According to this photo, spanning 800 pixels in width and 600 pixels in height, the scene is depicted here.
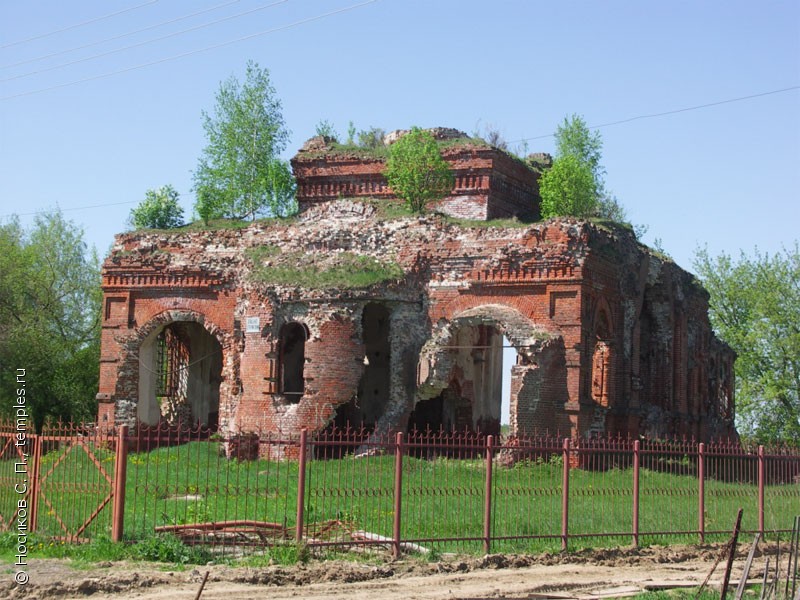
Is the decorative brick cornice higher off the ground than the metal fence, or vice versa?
the decorative brick cornice

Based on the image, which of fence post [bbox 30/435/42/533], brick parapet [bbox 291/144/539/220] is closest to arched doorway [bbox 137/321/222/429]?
brick parapet [bbox 291/144/539/220]

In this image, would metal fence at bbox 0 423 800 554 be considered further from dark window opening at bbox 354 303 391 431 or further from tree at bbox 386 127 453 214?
tree at bbox 386 127 453 214

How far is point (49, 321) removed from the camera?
3456cm

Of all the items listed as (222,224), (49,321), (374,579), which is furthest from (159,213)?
(374,579)

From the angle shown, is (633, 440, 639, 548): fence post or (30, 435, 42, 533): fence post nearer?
(30, 435, 42, 533): fence post

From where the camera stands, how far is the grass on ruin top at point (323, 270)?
73.5 ft

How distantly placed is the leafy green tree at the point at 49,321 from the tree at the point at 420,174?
36.7 ft

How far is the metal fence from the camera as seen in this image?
12.3 meters

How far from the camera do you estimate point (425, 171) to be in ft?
82.2

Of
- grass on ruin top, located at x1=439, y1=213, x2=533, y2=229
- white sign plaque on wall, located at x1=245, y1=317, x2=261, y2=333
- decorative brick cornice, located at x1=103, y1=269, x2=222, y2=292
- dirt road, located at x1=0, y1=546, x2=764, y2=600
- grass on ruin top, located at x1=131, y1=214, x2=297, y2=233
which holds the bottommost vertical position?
dirt road, located at x1=0, y1=546, x2=764, y2=600

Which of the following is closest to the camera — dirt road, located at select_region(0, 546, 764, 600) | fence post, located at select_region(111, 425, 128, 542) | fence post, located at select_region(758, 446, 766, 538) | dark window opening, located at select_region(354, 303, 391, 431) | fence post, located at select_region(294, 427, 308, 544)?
dirt road, located at select_region(0, 546, 764, 600)

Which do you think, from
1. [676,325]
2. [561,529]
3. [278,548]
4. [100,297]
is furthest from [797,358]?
[278,548]

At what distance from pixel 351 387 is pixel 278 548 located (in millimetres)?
10094

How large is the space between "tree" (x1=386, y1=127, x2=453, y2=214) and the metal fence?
27.2 ft
